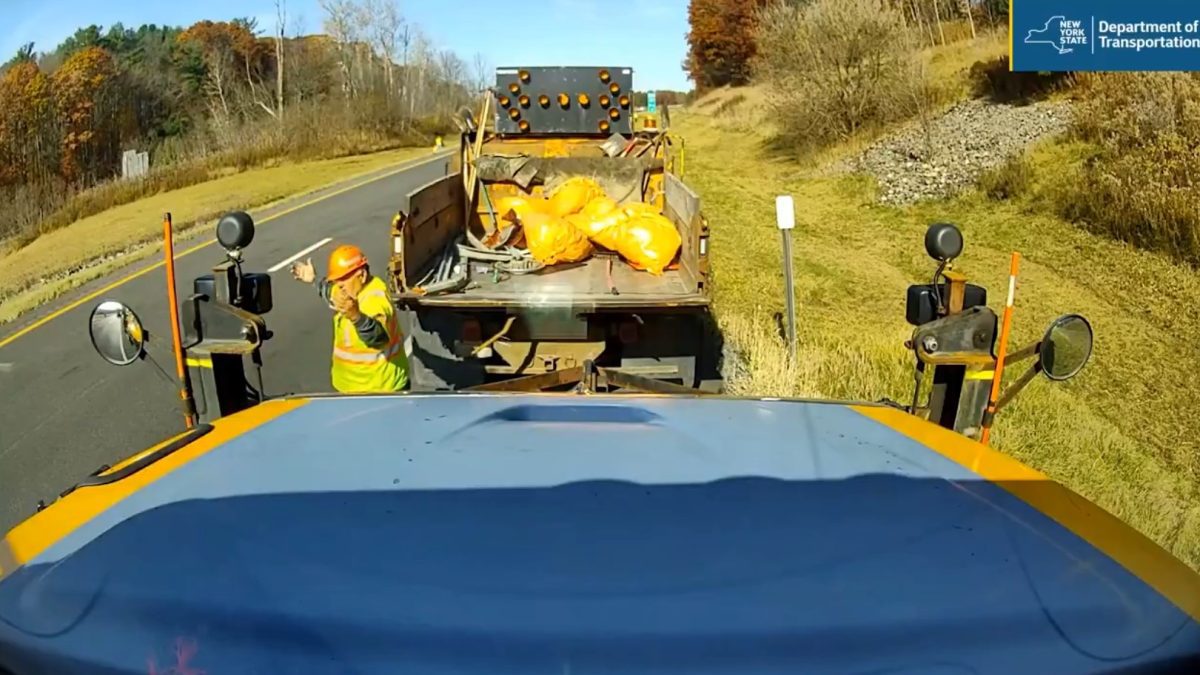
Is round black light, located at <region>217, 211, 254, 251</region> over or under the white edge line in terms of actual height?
over

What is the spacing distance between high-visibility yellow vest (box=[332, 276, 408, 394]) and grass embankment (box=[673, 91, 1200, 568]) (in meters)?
3.18

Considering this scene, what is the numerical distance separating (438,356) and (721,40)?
73.7 m

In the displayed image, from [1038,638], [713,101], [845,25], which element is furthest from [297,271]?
[713,101]

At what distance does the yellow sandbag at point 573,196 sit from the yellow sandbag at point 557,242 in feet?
2.78

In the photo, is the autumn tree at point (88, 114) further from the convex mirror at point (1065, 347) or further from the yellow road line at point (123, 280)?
the convex mirror at point (1065, 347)

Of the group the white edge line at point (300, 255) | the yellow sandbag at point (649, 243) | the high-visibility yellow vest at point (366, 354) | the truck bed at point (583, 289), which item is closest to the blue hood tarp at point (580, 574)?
the high-visibility yellow vest at point (366, 354)

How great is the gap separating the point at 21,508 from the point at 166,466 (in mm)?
5143

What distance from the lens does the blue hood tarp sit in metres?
1.31

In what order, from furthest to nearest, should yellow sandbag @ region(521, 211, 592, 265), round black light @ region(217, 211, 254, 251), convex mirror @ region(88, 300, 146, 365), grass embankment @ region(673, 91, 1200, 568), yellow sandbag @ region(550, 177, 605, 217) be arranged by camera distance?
yellow sandbag @ region(550, 177, 605, 217), yellow sandbag @ region(521, 211, 592, 265), grass embankment @ region(673, 91, 1200, 568), round black light @ region(217, 211, 254, 251), convex mirror @ region(88, 300, 146, 365)

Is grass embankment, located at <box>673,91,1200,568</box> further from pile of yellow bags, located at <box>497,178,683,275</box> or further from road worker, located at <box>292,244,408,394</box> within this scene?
road worker, located at <box>292,244,408,394</box>

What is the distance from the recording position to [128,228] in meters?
22.2

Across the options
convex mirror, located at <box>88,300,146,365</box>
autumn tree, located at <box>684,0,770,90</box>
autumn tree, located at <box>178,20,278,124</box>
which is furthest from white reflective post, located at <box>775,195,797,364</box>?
autumn tree, located at <box>684,0,770,90</box>

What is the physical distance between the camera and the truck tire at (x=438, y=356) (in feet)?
22.6

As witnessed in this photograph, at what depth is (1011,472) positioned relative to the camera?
6.56ft
